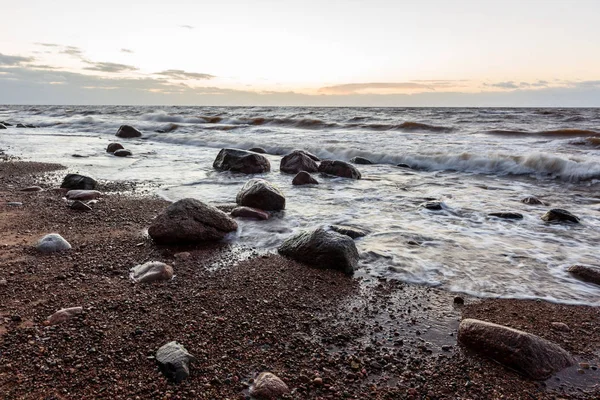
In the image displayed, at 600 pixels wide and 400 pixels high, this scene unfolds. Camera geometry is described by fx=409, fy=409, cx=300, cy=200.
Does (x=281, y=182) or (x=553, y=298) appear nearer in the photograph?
(x=553, y=298)

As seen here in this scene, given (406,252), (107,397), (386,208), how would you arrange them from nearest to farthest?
(107,397) → (406,252) → (386,208)

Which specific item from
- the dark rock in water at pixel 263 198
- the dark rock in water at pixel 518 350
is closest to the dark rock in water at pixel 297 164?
the dark rock in water at pixel 263 198

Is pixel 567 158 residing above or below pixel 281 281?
above

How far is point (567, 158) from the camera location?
8.73 metres

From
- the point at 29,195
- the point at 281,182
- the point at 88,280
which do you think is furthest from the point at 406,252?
the point at 29,195

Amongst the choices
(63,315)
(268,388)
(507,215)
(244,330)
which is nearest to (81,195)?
(63,315)

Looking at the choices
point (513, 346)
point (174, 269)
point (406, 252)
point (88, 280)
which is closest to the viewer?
point (513, 346)

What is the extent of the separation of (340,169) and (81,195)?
178 inches

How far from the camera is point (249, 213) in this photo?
481 cm

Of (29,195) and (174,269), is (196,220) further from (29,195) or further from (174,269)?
(29,195)

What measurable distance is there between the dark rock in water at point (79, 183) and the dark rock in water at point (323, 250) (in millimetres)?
3708

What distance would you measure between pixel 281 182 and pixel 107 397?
5.71 meters

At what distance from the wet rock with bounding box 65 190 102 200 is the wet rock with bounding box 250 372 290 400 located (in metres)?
4.39

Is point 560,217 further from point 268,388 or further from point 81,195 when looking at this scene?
point 81,195
